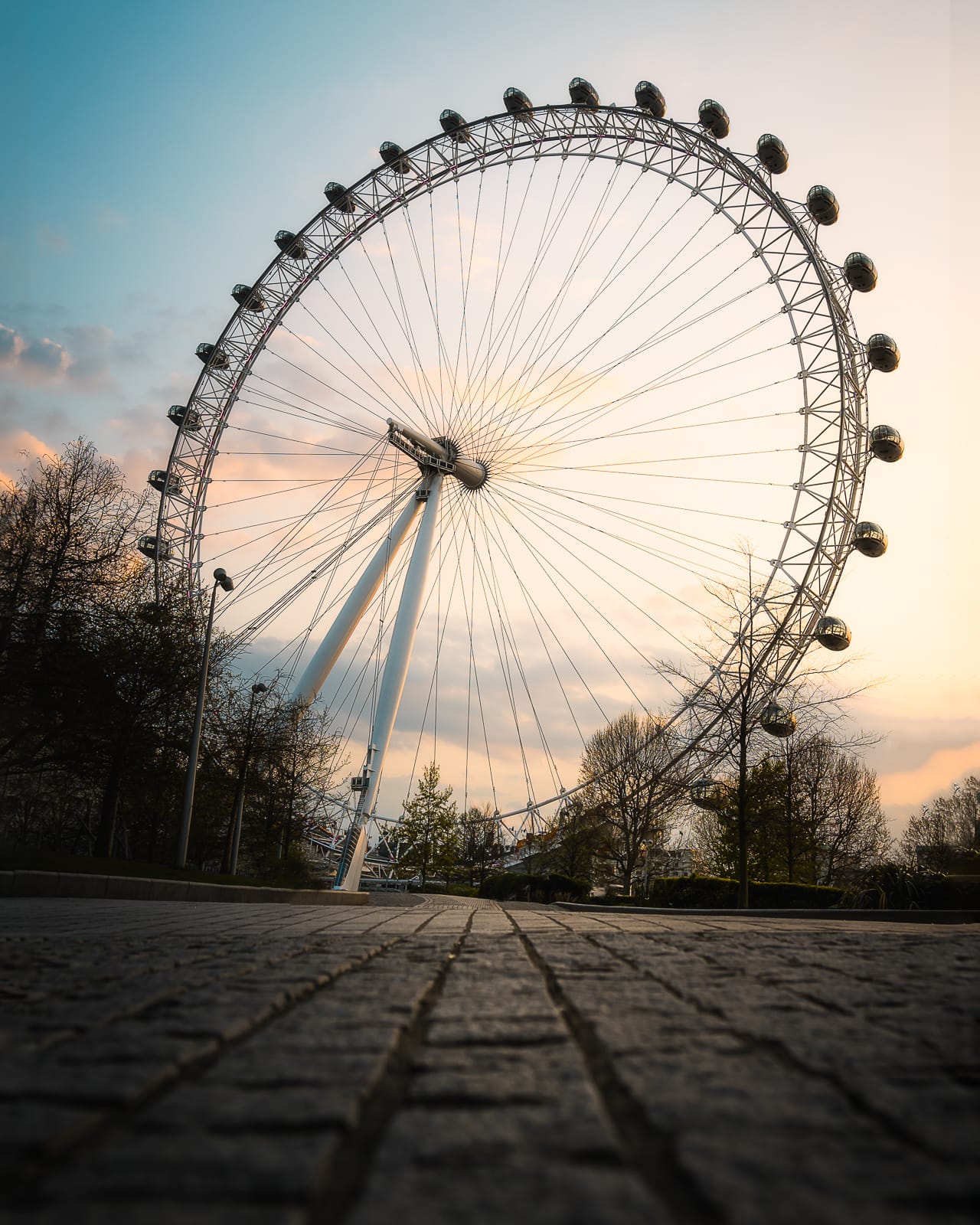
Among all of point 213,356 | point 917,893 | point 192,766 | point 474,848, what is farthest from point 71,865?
point 474,848

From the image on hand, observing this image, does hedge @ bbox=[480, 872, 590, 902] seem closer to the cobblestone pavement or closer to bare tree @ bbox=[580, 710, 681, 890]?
bare tree @ bbox=[580, 710, 681, 890]

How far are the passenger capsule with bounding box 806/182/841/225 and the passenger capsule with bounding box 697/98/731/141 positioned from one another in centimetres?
371

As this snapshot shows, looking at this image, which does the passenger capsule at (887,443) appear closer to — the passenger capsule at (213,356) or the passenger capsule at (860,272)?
the passenger capsule at (860,272)

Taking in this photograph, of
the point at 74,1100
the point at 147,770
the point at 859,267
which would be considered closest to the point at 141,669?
the point at 147,770

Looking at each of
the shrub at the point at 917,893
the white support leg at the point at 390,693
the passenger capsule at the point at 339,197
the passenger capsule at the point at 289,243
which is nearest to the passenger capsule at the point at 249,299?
the passenger capsule at the point at 289,243

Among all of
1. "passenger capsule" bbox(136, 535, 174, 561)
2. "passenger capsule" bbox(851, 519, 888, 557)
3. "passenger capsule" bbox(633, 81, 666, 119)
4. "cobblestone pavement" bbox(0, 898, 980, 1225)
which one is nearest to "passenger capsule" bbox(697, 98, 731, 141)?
"passenger capsule" bbox(633, 81, 666, 119)

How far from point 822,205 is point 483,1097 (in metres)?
29.1

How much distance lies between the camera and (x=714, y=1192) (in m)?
1.20

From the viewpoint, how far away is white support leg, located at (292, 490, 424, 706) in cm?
2983

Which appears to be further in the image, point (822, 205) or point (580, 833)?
point (580, 833)

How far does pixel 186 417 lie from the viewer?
35.0 meters

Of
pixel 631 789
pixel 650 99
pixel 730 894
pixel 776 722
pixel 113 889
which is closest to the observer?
pixel 113 889

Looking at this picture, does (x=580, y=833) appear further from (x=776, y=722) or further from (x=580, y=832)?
(x=776, y=722)

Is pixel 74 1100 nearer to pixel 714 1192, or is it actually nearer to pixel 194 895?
pixel 714 1192
